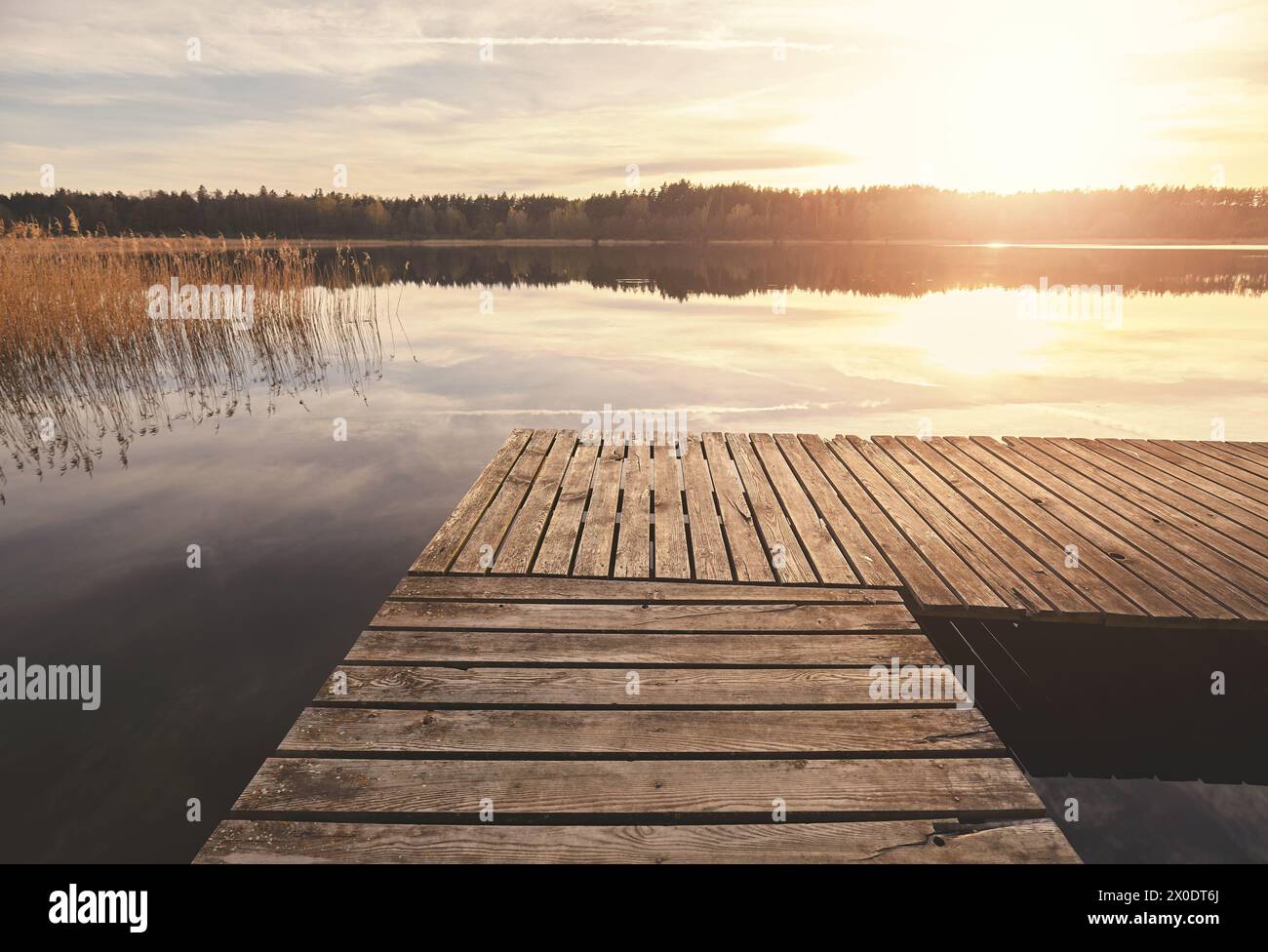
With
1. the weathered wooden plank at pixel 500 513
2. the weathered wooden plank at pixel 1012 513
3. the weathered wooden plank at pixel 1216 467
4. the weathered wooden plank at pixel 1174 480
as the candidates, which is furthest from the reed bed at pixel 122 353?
the weathered wooden plank at pixel 1216 467

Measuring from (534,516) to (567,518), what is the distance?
0.23 m

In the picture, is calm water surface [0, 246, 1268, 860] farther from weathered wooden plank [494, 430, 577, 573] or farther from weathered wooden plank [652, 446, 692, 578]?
weathered wooden plank [652, 446, 692, 578]

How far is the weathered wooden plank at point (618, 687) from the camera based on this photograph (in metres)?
2.77

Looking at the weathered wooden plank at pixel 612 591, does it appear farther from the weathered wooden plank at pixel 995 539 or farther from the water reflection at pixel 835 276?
the water reflection at pixel 835 276

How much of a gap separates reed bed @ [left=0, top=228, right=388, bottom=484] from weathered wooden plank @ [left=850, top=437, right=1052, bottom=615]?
7.77 meters

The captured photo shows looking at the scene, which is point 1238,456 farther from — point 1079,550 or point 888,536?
point 888,536

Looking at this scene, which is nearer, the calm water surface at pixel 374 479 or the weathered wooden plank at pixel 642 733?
the weathered wooden plank at pixel 642 733

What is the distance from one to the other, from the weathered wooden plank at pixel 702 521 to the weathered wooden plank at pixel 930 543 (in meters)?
1.19

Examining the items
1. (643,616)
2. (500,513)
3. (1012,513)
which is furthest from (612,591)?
(1012,513)

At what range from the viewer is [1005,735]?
3.51 meters

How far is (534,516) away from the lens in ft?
15.3

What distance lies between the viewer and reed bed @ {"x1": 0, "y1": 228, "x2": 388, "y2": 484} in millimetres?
8383
